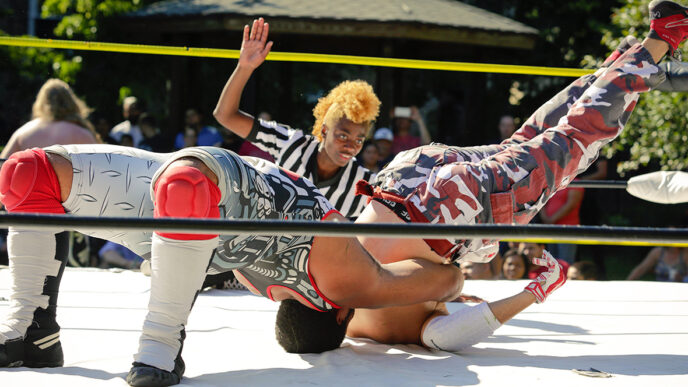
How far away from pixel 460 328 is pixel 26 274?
1.11 meters

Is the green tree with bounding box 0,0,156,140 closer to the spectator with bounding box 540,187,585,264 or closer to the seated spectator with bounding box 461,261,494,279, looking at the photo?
the spectator with bounding box 540,187,585,264

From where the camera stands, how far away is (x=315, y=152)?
115 inches

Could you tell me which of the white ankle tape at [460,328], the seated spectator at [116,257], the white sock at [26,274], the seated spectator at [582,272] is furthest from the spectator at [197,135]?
the white sock at [26,274]

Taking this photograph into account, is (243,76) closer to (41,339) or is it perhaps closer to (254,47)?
(254,47)

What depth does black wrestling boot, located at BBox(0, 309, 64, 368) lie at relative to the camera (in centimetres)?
181

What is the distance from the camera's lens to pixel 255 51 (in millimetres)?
2506

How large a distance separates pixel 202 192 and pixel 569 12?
Result: 26.4ft

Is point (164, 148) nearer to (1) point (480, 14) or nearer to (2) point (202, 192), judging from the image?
(1) point (480, 14)

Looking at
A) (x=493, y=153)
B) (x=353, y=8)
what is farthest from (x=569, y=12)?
(x=493, y=153)

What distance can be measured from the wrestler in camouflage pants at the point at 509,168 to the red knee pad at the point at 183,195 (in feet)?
2.25

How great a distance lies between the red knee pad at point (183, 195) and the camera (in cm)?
162

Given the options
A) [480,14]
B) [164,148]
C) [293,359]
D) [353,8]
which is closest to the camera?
[293,359]

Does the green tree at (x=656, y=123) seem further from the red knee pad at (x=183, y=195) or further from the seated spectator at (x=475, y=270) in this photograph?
the red knee pad at (x=183, y=195)

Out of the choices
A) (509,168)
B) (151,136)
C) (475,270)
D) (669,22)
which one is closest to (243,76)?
(509,168)
